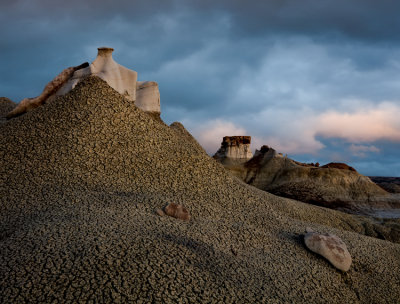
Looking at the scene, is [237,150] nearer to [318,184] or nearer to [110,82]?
[318,184]

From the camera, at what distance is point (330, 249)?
5312mm

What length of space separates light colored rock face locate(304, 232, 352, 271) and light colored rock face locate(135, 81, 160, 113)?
775cm

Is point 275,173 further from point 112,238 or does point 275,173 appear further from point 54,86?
point 112,238

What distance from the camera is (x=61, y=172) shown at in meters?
6.57

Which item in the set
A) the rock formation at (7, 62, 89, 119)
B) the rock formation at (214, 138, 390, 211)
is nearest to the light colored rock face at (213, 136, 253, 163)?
the rock formation at (214, 138, 390, 211)

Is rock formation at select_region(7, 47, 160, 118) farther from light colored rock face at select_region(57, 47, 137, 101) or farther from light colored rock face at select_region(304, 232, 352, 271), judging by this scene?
light colored rock face at select_region(304, 232, 352, 271)

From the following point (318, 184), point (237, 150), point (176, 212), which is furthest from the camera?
point (237, 150)

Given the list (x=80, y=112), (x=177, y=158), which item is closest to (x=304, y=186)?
(x=177, y=158)

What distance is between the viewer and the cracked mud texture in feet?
10.8

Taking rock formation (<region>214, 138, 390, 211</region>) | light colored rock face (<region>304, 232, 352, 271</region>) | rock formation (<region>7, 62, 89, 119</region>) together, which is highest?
rock formation (<region>7, 62, 89, 119</region>)

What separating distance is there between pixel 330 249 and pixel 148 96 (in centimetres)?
831

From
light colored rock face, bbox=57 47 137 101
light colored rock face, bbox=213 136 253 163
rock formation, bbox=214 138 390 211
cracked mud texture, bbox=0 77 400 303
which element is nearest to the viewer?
cracked mud texture, bbox=0 77 400 303

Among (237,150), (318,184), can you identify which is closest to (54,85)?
(318,184)

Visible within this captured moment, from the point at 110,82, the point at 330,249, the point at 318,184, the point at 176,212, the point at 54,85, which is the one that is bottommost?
the point at 330,249
